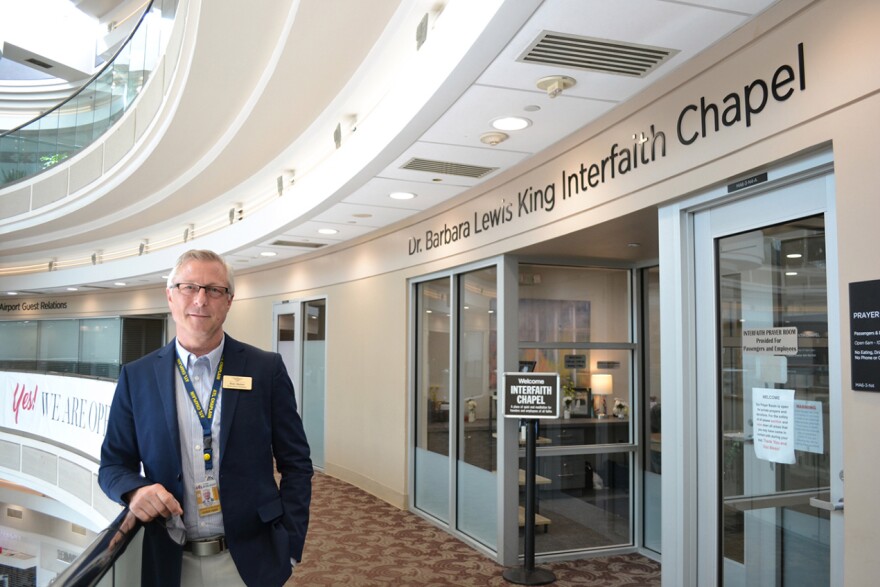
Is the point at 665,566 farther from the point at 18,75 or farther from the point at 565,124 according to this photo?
the point at 18,75

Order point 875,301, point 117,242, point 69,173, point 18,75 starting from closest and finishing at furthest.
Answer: point 875,301
point 69,173
point 117,242
point 18,75

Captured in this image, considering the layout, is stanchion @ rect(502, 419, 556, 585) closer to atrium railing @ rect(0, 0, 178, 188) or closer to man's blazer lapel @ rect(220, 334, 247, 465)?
man's blazer lapel @ rect(220, 334, 247, 465)

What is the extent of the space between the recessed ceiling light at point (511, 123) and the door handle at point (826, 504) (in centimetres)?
252

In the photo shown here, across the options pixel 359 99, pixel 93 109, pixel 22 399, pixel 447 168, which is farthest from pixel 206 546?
pixel 93 109

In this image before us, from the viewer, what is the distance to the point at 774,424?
341 cm

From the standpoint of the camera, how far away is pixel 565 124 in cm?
444

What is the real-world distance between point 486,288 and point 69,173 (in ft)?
29.8

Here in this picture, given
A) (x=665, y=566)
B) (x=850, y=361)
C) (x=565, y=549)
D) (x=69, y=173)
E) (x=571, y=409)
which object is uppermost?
(x=69, y=173)

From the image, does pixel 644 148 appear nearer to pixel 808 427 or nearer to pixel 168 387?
→ pixel 808 427

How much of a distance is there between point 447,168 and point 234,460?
3.62 metres

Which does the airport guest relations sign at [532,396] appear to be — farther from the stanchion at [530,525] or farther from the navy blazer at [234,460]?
the navy blazer at [234,460]

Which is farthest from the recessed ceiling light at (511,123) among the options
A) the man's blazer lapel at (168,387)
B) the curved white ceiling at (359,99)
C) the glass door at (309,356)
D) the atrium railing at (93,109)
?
the glass door at (309,356)

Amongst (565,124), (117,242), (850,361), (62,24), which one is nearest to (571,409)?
(565,124)

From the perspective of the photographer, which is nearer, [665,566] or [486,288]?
[665,566]
